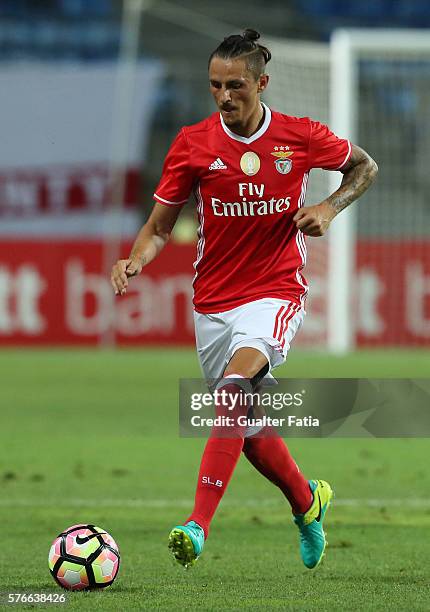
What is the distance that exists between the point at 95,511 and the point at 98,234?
15324mm

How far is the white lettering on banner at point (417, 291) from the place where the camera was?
18.6 meters

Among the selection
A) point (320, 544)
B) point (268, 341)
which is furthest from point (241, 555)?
point (268, 341)

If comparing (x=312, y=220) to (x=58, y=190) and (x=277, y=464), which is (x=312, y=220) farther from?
(x=58, y=190)

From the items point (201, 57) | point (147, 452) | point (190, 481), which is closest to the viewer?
point (190, 481)

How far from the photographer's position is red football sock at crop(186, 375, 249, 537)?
16.3 feet

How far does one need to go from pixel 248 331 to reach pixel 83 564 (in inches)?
42.8

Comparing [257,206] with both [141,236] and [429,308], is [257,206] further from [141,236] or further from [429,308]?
[429,308]

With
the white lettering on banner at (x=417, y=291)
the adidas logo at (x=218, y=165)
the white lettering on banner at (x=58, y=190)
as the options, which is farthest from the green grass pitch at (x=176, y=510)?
the white lettering on banner at (x=58, y=190)

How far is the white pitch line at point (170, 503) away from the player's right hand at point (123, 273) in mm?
2590

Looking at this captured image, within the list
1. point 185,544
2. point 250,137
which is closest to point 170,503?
point 250,137

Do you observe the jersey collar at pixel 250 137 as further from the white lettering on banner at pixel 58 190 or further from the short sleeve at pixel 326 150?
the white lettering on banner at pixel 58 190

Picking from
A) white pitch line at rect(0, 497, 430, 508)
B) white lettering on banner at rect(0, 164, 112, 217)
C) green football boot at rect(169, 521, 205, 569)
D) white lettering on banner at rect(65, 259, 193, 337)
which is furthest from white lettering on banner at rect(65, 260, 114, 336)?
green football boot at rect(169, 521, 205, 569)

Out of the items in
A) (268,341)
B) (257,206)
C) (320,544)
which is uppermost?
(257,206)

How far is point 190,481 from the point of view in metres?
8.62
